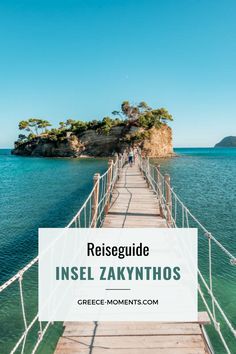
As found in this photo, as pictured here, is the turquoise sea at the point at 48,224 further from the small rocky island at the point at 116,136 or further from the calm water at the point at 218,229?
the small rocky island at the point at 116,136

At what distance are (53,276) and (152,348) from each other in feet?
23.0

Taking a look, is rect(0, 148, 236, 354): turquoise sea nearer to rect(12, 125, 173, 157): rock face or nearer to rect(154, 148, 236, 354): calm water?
rect(154, 148, 236, 354): calm water

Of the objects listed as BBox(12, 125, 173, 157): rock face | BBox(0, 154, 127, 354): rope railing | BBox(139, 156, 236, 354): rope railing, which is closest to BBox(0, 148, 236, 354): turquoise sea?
BBox(0, 154, 127, 354): rope railing

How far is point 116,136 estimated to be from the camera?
7050 centimetres

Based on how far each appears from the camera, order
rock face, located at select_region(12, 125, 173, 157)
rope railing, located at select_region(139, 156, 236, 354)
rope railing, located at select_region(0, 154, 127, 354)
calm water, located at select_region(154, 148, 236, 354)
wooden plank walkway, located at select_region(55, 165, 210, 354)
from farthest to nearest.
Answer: rock face, located at select_region(12, 125, 173, 157), calm water, located at select_region(154, 148, 236, 354), rope railing, located at select_region(139, 156, 236, 354), wooden plank walkway, located at select_region(55, 165, 210, 354), rope railing, located at select_region(0, 154, 127, 354)

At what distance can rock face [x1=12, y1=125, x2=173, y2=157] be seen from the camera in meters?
66.6

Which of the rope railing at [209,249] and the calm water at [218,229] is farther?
the calm water at [218,229]

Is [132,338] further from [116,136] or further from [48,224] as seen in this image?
[116,136]

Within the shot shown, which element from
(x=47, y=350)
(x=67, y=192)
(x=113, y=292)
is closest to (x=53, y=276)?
(x=47, y=350)

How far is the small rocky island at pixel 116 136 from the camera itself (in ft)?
220

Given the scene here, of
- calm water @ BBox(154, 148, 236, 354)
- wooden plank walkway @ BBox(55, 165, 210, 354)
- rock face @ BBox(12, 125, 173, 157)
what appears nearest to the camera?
wooden plank walkway @ BBox(55, 165, 210, 354)

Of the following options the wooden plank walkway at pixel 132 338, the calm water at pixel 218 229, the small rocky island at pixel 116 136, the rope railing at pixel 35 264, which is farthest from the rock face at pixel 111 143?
the wooden plank walkway at pixel 132 338

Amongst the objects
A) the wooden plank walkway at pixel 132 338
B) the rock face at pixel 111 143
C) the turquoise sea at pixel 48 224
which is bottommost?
the turquoise sea at pixel 48 224

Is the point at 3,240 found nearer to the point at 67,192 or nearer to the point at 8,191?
the point at 67,192
